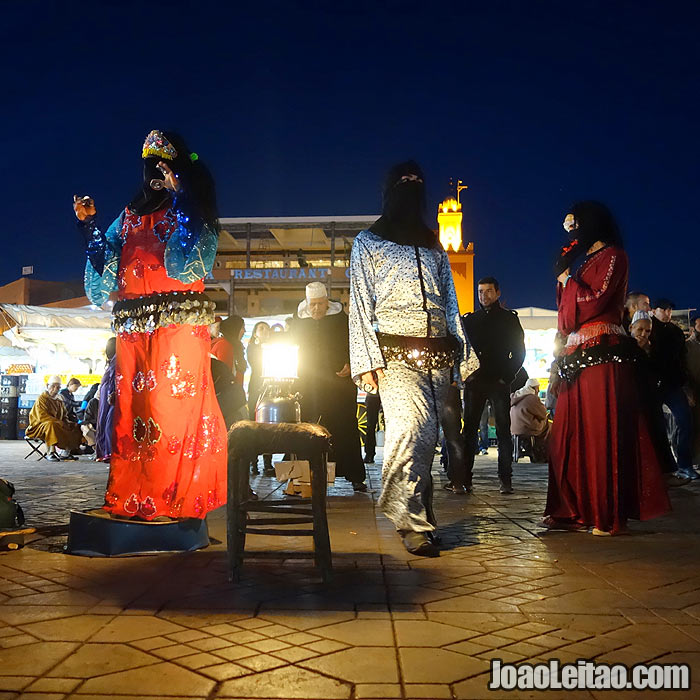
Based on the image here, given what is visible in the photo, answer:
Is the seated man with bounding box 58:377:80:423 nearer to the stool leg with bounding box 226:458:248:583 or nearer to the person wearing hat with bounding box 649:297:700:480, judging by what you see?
the person wearing hat with bounding box 649:297:700:480

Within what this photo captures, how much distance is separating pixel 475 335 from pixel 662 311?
8.65ft

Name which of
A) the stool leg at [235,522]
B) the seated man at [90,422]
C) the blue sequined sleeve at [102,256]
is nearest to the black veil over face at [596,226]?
the stool leg at [235,522]

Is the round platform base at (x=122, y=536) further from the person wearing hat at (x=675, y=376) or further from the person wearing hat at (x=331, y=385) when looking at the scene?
the person wearing hat at (x=675, y=376)

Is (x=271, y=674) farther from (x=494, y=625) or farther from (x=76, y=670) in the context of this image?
(x=494, y=625)

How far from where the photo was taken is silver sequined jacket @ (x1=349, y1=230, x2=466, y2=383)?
4.02m

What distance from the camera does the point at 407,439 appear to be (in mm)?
3928

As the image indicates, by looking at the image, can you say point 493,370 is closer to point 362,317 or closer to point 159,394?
point 362,317

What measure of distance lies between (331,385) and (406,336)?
2.97 metres

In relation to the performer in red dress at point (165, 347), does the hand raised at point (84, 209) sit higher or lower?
higher

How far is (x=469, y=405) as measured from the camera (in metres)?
7.16

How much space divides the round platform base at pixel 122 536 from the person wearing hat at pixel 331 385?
3162mm

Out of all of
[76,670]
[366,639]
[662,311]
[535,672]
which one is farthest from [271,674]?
[662,311]

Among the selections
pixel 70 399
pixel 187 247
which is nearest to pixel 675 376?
pixel 187 247

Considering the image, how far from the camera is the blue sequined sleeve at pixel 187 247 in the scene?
149 inches
